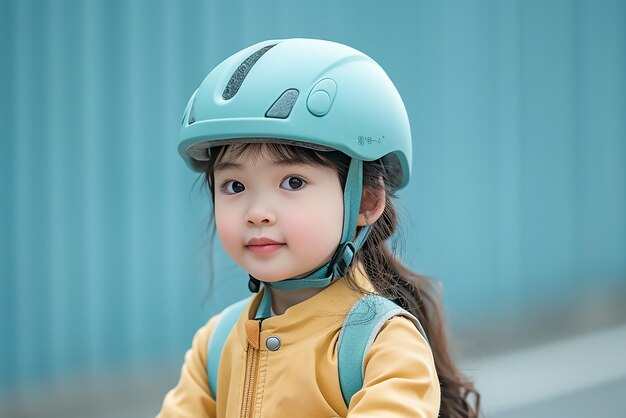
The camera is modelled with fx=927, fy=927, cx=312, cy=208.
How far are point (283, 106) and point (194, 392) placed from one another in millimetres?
866

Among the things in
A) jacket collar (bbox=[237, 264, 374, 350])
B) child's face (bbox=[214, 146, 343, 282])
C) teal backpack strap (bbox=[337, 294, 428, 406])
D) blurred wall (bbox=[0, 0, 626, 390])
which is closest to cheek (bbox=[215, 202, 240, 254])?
child's face (bbox=[214, 146, 343, 282])

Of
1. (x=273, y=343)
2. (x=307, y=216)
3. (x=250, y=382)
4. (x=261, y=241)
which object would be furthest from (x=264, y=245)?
(x=250, y=382)

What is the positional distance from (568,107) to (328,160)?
487 cm

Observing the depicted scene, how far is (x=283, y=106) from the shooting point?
87.8 inches

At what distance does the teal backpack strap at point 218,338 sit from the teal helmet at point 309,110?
267 millimetres

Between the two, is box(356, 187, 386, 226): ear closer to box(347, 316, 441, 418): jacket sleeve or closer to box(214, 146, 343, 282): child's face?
box(214, 146, 343, 282): child's face

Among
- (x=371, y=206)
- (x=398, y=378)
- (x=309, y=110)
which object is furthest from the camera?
(x=371, y=206)

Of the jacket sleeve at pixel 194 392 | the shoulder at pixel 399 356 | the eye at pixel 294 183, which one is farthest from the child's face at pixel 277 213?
the jacket sleeve at pixel 194 392

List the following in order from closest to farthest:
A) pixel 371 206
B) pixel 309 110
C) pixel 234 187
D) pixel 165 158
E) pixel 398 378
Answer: pixel 398 378 → pixel 309 110 → pixel 234 187 → pixel 371 206 → pixel 165 158

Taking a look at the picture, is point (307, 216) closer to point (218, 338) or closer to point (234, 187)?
point (234, 187)

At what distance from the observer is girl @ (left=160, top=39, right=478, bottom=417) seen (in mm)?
2230

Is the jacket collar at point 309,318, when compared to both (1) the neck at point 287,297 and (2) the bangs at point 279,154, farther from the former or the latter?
(2) the bangs at point 279,154

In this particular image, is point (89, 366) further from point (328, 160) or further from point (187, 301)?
point (328, 160)

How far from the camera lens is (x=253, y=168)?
7.50ft
